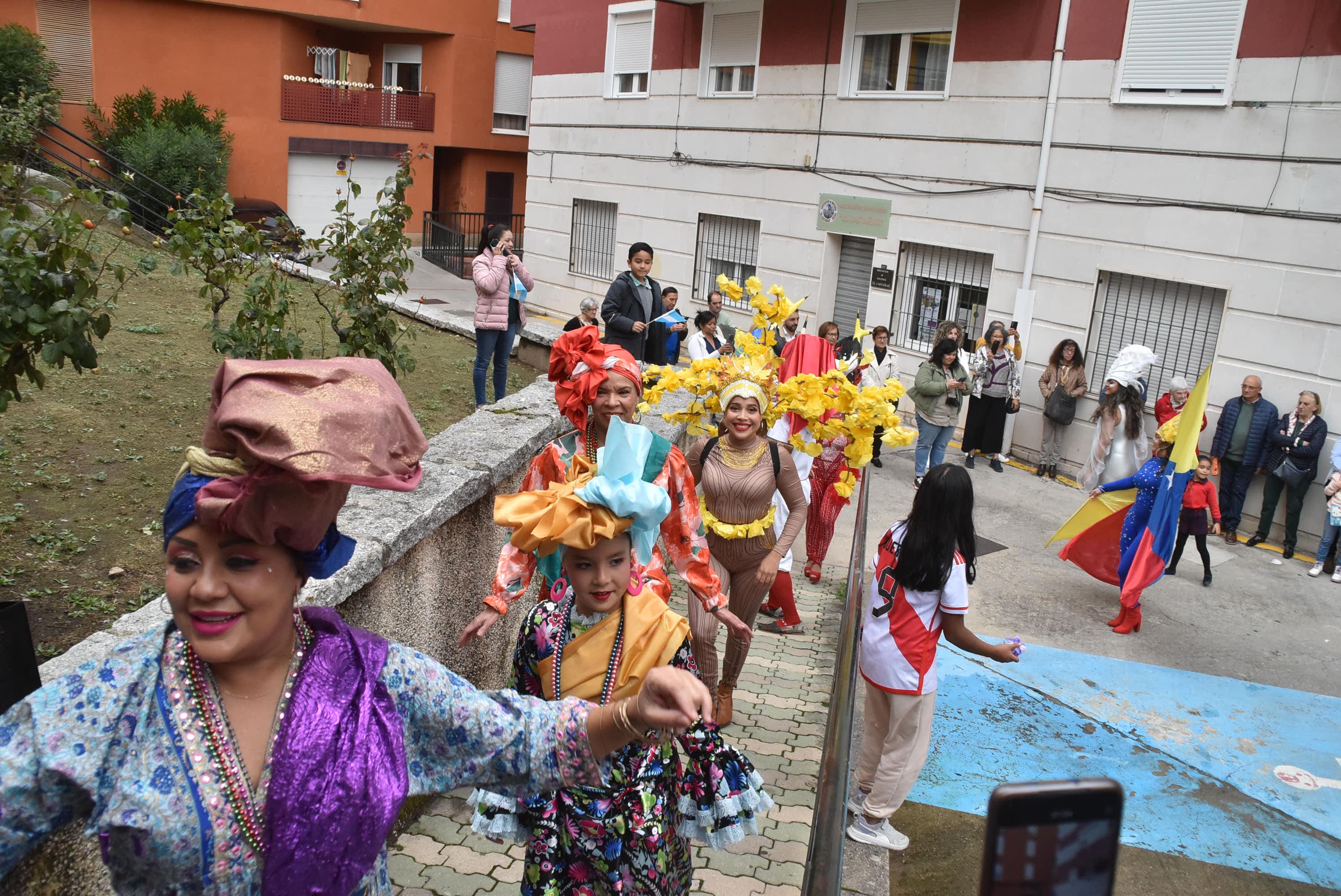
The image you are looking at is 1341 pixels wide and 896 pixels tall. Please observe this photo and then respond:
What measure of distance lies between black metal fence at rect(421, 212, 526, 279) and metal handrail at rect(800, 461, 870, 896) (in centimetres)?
Answer: 2314

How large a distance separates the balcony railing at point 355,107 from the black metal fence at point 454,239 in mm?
2552

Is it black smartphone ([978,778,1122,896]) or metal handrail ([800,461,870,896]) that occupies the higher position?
black smartphone ([978,778,1122,896])

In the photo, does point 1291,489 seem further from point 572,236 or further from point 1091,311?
point 572,236

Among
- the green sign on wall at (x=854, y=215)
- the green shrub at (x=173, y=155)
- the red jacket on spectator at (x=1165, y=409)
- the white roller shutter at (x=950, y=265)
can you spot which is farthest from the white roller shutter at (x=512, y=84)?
the red jacket on spectator at (x=1165, y=409)

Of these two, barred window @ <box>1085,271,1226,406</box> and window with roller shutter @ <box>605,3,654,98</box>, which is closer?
barred window @ <box>1085,271,1226,406</box>

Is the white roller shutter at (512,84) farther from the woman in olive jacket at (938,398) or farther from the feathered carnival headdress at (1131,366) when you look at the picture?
the feathered carnival headdress at (1131,366)

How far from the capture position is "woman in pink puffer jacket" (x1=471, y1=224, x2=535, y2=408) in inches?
353

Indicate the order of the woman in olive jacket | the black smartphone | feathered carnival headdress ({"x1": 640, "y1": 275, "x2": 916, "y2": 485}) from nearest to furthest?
the black smartphone, feathered carnival headdress ({"x1": 640, "y1": 275, "x2": 916, "y2": 485}), the woman in olive jacket

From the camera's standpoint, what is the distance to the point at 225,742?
176 centimetres

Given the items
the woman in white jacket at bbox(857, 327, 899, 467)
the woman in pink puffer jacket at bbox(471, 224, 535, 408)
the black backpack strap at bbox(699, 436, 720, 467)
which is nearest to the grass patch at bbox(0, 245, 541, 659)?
the woman in pink puffer jacket at bbox(471, 224, 535, 408)

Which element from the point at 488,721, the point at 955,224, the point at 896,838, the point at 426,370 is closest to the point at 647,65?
the point at 955,224

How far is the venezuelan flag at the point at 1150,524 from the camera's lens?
791 cm

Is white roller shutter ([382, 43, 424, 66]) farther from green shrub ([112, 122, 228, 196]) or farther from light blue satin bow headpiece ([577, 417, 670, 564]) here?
light blue satin bow headpiece ([577, 417, 670, 564])

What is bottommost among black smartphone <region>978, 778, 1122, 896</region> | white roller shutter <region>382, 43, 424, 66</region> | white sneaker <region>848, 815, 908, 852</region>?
white sneaker <region>848, 815, 908, 852</region>
